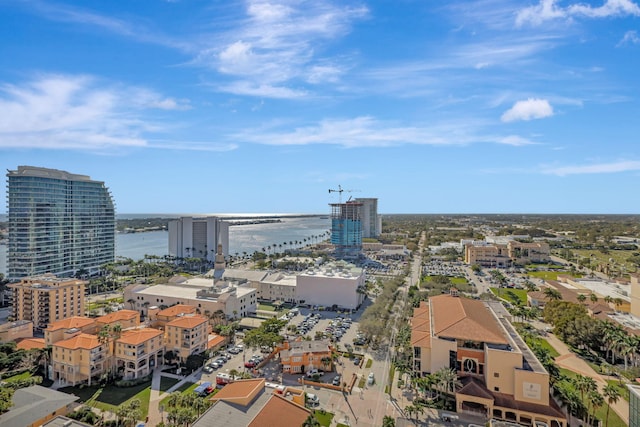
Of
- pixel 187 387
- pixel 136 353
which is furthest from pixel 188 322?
pixel 187 387

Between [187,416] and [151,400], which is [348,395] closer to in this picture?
[187,416]

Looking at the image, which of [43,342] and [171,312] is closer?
[43,342]

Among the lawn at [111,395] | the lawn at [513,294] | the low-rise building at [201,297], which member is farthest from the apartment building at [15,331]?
the lawn at [513,294]

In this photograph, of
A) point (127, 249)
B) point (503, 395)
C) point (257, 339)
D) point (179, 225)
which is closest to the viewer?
point (503, 395)

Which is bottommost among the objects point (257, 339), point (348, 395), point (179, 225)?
point (348, 395)

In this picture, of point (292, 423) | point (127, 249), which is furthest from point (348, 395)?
point (127, 249)

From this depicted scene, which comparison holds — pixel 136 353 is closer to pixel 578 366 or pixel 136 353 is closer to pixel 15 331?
pixel 15 331

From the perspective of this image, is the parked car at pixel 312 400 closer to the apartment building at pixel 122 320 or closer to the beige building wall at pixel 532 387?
the beige building wall at pixel 532 387
